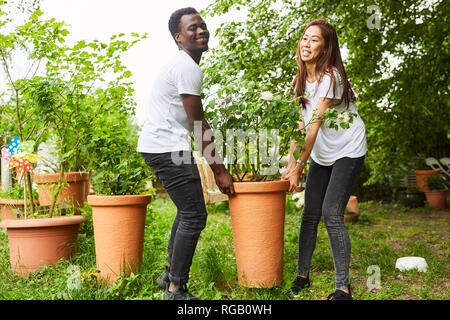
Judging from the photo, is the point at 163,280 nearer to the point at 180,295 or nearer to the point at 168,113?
the point at 180,295

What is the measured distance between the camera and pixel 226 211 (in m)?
6.30

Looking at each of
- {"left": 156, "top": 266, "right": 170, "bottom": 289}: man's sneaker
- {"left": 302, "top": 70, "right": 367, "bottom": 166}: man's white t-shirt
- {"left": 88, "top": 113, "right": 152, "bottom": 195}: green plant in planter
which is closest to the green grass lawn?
{"left": 156, "top": 266, "right": 170, "bottom": 289}: man's sneaker

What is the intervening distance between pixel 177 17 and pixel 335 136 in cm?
110

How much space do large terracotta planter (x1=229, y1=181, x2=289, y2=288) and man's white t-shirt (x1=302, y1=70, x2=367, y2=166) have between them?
0.30m

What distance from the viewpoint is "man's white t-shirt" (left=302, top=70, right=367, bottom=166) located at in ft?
7.49

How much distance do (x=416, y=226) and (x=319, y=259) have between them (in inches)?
114

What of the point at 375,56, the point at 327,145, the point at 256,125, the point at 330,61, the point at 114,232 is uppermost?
the point at 375,56

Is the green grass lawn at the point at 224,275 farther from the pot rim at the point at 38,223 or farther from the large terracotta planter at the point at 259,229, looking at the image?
the pot rim at the point at 38,223

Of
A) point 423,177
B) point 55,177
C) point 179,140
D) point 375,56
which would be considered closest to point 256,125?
point 179,140

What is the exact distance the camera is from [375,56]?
533cm

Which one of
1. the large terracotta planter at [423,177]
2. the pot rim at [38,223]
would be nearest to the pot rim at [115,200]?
the pot rim at [38,223]

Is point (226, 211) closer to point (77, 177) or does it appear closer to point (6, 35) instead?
point (77, 177)

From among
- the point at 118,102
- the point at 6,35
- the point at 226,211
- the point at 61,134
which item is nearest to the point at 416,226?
the point at 226,211

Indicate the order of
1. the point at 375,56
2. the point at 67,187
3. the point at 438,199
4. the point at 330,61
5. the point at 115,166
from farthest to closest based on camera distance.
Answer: the point at 438,199 < the point at 375,56 < the point at 67,187 < the point at 115,166 < the point at 330,61
